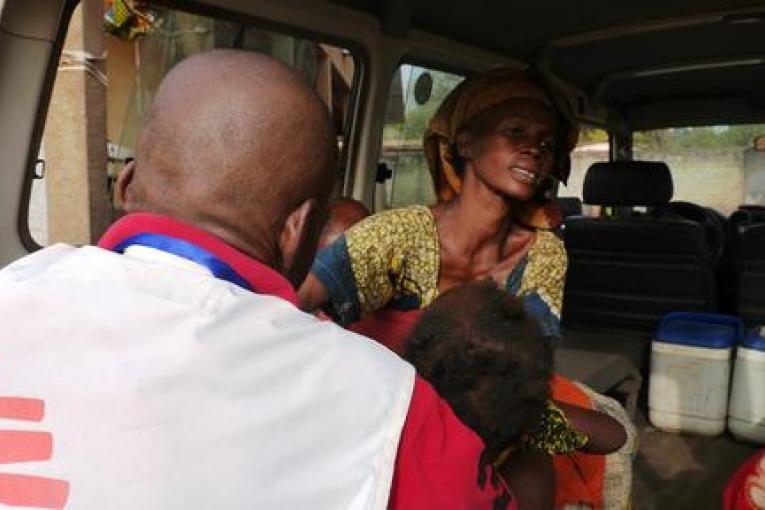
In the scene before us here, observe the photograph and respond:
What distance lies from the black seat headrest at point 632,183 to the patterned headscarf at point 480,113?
176 centimetres

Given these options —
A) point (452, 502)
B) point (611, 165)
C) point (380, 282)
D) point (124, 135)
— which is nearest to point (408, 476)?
point (452, 502)

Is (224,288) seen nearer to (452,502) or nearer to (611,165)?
(452,502)

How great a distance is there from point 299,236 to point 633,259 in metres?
3.03

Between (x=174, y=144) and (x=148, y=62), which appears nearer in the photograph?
(x=174, y=144)

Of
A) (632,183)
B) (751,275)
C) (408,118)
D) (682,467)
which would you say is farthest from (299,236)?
(632,183)

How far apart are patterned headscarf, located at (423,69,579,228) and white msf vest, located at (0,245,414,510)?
1.40m

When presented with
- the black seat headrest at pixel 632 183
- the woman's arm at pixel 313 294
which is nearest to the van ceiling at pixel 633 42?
the black seat headrest at pixel 632 183

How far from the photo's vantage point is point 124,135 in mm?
2076

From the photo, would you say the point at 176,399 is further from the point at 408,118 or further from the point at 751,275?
the point at 751,275

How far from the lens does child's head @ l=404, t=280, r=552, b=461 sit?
120 centimetres

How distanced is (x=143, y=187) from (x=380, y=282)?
1.07 meters

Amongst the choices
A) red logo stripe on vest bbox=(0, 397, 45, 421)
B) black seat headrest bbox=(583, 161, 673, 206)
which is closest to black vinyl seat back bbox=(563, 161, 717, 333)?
black seat headrest bbox=(583, 161, 673, 206)

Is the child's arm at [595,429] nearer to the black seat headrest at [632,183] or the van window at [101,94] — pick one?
the van window at [101,94]

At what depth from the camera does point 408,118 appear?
2.95 metres
